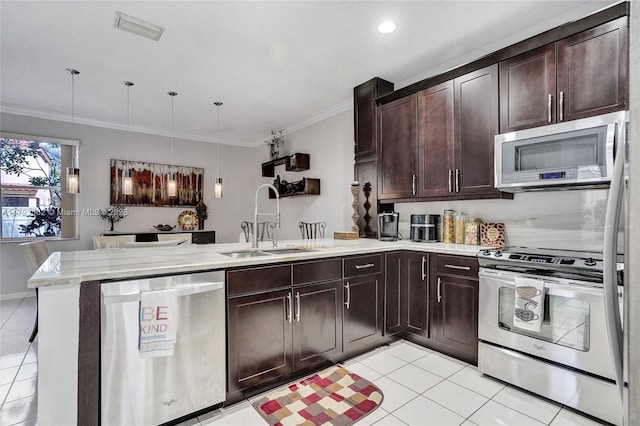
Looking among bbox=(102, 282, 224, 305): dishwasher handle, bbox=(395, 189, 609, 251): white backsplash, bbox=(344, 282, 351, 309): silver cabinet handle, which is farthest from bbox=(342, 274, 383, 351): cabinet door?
bbox=(395, 189, 609, 251): white backsplash

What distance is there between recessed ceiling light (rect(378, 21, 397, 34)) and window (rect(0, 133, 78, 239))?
504 cm

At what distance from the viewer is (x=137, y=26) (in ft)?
8.54

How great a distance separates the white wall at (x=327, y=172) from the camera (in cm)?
446

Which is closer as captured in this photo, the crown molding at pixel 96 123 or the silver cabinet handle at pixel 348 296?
the silver cabinet handle at pixel 348 296

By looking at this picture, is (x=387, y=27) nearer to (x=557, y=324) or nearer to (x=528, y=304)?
(x=528, y=304)

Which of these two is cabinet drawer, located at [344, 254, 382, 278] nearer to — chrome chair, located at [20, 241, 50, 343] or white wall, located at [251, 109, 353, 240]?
white wall, located at [251, 109, 353, 240]

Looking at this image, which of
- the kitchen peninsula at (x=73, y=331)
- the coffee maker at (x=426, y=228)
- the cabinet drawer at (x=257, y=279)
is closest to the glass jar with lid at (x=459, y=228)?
the coffee maker at (x=426, y=228)

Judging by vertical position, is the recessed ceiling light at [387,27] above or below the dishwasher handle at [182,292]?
above

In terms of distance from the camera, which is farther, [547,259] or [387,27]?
[387,27]

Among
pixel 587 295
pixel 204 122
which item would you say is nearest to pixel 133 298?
pixel 587 295

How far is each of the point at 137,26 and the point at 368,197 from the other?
2.79 metres

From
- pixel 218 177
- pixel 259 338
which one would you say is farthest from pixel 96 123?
pixel 259 338

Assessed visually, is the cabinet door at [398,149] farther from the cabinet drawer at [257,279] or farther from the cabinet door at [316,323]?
the cabinet drawer at [257,279]

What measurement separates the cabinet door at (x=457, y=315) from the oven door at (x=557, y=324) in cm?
10
